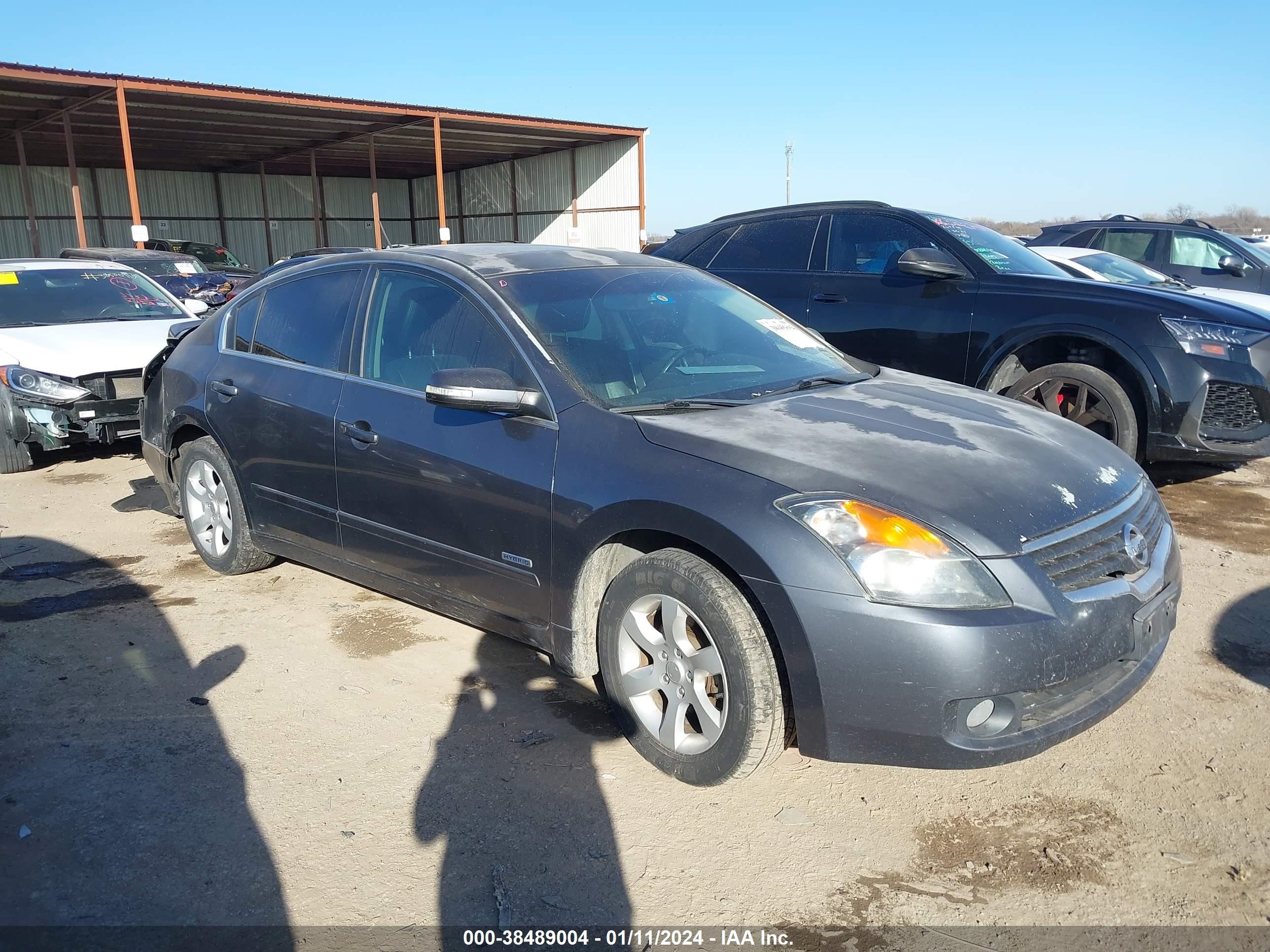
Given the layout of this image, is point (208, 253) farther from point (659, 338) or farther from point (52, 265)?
point (659, 338)

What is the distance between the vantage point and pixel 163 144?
2739 centimetres

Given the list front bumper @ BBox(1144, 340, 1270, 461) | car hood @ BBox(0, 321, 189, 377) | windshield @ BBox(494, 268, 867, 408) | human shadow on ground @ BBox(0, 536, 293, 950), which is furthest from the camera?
car hood @ BBox(0, 321, 189, 377)

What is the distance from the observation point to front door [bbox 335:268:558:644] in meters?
3.18

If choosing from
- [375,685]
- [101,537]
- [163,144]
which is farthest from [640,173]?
[375,685]

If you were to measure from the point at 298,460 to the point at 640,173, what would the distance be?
2389 centimetres

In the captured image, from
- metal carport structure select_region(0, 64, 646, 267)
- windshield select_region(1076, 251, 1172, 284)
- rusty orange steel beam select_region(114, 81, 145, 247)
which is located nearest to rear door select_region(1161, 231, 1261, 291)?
windshield select_region(1076, 251, 1172, 284)

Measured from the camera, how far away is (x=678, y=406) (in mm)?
3174

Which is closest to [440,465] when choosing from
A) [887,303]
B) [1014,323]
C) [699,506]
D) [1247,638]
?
[699,506]

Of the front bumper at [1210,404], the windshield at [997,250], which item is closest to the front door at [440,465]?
the windshield at [997,250]

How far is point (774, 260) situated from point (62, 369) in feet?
17.6

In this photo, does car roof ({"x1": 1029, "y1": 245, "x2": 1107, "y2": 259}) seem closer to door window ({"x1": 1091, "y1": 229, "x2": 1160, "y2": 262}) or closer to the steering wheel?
door window ({"x1": 1091, "y1": 229, "x2": 1160, "y2": 262})

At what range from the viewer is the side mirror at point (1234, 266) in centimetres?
1034

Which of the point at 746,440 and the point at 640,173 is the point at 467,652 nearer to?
the point at 746,440

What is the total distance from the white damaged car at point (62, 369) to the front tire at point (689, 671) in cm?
554
